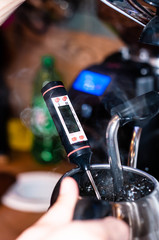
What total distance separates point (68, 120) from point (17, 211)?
50 cm

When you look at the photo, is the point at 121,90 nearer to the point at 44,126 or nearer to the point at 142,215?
the point at 142,215

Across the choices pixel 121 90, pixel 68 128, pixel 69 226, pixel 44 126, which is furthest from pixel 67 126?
pixel 44 126

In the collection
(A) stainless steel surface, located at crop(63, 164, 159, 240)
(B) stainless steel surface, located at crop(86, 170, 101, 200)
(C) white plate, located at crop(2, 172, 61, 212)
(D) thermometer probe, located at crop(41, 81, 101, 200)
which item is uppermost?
(D) thermometer probe, located at crop(41, 81, 101, 200)

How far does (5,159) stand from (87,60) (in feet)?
1.21

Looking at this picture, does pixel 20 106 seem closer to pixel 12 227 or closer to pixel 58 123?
pixel 12 227

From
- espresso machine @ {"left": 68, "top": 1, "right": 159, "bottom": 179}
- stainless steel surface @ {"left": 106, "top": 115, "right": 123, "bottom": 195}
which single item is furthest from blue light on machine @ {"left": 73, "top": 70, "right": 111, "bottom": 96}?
stainless steel surface @ {"left": 106, "top": 115, "right": 123, "bottom": 195}

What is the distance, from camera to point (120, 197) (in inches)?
15.3

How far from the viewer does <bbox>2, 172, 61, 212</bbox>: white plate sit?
0.82m

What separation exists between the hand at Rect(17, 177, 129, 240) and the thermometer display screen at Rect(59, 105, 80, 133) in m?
0.06

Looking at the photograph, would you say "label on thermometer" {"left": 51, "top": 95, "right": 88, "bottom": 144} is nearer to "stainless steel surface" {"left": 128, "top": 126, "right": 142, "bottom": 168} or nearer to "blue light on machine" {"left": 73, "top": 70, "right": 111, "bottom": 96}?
"stainless steel surface" {"left": 128, "top": 126, "right": 142, "bottom": 168}

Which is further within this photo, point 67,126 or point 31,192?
point 31,192

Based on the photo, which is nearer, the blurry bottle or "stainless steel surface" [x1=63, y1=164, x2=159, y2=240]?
"stainless steel surface" [x1=63, y1=164, x2=159, y2=240]

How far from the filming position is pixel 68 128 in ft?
1.21

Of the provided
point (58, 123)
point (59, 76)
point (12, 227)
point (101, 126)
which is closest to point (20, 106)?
point (59, 76)
